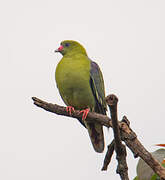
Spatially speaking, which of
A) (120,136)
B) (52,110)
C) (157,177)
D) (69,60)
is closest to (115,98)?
(120,136)

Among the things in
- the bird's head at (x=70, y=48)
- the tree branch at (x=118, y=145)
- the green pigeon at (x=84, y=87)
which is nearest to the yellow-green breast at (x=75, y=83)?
the green pigeon at (x=84, y=87)

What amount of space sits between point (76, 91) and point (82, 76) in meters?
0.25

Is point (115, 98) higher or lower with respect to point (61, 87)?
lower

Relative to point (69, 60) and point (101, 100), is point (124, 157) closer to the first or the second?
point (101, 100)

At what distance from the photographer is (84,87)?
5.14 metres

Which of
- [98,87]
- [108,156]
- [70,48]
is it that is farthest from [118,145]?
[70,48]

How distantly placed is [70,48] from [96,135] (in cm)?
159

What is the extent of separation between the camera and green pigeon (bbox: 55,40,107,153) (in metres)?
5.12

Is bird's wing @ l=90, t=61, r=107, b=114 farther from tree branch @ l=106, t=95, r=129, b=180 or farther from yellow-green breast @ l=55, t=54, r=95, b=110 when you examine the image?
tree branch @ l=106, t=95, r=129, b=180

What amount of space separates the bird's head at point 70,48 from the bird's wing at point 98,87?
21.7 inches

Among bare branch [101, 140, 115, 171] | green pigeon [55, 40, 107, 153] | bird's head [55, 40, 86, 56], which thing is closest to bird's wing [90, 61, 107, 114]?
green pigeon [55, 40, 107, 153]

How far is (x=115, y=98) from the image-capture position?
283 centimetres

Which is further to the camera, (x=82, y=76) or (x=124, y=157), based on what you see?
(x=82, y=76)

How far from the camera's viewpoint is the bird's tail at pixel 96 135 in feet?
17.3
